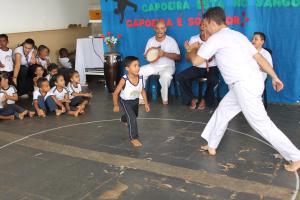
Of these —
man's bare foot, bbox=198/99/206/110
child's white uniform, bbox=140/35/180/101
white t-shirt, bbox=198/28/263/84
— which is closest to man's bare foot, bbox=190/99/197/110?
man's bare foot, bbox=198/99/206/110

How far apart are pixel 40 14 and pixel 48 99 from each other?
11.7 feet

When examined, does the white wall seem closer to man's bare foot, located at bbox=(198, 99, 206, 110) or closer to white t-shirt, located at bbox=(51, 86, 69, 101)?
white t-shirt, located at bbox=(51, 86, 69, 101)

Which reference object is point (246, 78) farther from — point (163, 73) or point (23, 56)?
point (23, 56)

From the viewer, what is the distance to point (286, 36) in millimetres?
5773

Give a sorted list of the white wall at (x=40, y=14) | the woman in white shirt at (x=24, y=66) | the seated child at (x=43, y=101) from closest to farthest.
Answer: the seated child at (x=43, y=101) → the woman in white shirt at (x=24, y=66) → the white wall at (x=40, y=14)

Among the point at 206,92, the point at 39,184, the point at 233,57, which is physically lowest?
the point at 39,184

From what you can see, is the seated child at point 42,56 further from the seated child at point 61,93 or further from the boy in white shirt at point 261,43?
the boy in white shirt at point 261,43

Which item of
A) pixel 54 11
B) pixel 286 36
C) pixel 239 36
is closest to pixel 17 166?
pixel 239 36

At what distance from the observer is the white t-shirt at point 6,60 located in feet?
23.1

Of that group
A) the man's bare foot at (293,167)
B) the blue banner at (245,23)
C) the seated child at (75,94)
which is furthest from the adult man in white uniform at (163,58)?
the man's bare foot at (293,167)

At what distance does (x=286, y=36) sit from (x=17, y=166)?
4.42 metres

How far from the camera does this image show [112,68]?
292 inches

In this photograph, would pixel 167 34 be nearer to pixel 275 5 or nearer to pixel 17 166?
pixel 275 5

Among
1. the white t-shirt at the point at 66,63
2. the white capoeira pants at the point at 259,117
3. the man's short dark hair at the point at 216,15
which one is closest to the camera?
the white capoeira pants at the point at 259,117
